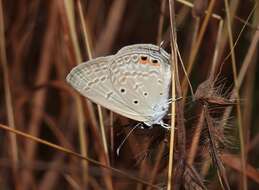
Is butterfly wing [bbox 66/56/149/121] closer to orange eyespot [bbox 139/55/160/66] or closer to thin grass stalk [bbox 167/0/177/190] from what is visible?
orange eyespot [bbox 139/55/160/66]

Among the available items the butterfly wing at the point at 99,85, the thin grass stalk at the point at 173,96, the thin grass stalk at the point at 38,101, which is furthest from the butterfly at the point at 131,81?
the thin grass stalk at the point at 38,101

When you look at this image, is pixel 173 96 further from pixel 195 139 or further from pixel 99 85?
pixel 99 85

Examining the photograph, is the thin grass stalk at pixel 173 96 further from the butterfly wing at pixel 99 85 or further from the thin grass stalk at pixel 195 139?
the butterfly wing at pixel 99 85

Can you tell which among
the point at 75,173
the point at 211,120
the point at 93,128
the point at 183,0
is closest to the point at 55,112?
the point at 75,173

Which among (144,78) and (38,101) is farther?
(38,101)

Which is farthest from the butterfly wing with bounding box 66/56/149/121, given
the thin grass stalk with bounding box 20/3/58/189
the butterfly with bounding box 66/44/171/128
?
the thin grass stalk with bounding box 20/3/58/189

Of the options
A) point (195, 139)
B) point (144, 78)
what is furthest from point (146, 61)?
point (195, 139)

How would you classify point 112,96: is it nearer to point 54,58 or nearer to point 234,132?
point 234,132

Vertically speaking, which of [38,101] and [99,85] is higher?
[99,85]
